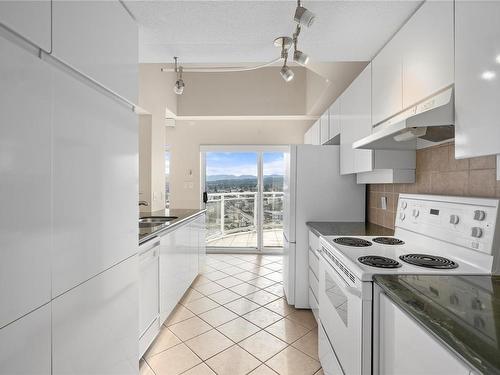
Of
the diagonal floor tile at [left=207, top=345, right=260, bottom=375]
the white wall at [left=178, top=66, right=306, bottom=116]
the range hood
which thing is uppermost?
the white wall at [left=178, top=66, right=306, bottom=116]

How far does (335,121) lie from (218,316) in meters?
2.31

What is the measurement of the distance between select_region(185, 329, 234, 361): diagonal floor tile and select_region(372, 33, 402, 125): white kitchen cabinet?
2.05 meters

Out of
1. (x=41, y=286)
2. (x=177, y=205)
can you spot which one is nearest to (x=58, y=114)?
(x=41, y=286)

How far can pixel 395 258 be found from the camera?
147 centimetres

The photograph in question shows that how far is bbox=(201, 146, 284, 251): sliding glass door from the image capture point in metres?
5.18

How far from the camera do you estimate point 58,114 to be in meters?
0.96

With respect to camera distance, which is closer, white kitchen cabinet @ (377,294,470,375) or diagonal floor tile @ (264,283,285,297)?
white kitchen cabinet @ (377,294,470,375)

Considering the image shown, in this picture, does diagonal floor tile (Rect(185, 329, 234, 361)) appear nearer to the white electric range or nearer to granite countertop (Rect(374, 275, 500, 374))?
the white electric range

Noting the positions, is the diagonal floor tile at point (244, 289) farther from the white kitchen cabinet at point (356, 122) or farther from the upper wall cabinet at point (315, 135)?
the upper wall cabinet at point (315, 135)

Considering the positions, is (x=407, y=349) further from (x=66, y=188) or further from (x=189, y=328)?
(x=189, y=328)

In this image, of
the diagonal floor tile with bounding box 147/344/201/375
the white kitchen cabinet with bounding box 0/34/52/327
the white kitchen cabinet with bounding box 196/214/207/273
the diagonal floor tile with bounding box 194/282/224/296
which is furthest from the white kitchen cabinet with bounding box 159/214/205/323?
the white kitchen cabinet with bounding box 0/34/52/327

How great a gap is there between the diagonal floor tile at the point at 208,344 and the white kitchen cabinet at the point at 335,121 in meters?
2.22

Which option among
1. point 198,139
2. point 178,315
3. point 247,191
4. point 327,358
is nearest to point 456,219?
point 327,358

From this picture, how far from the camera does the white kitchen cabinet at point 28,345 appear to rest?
0.75 m
